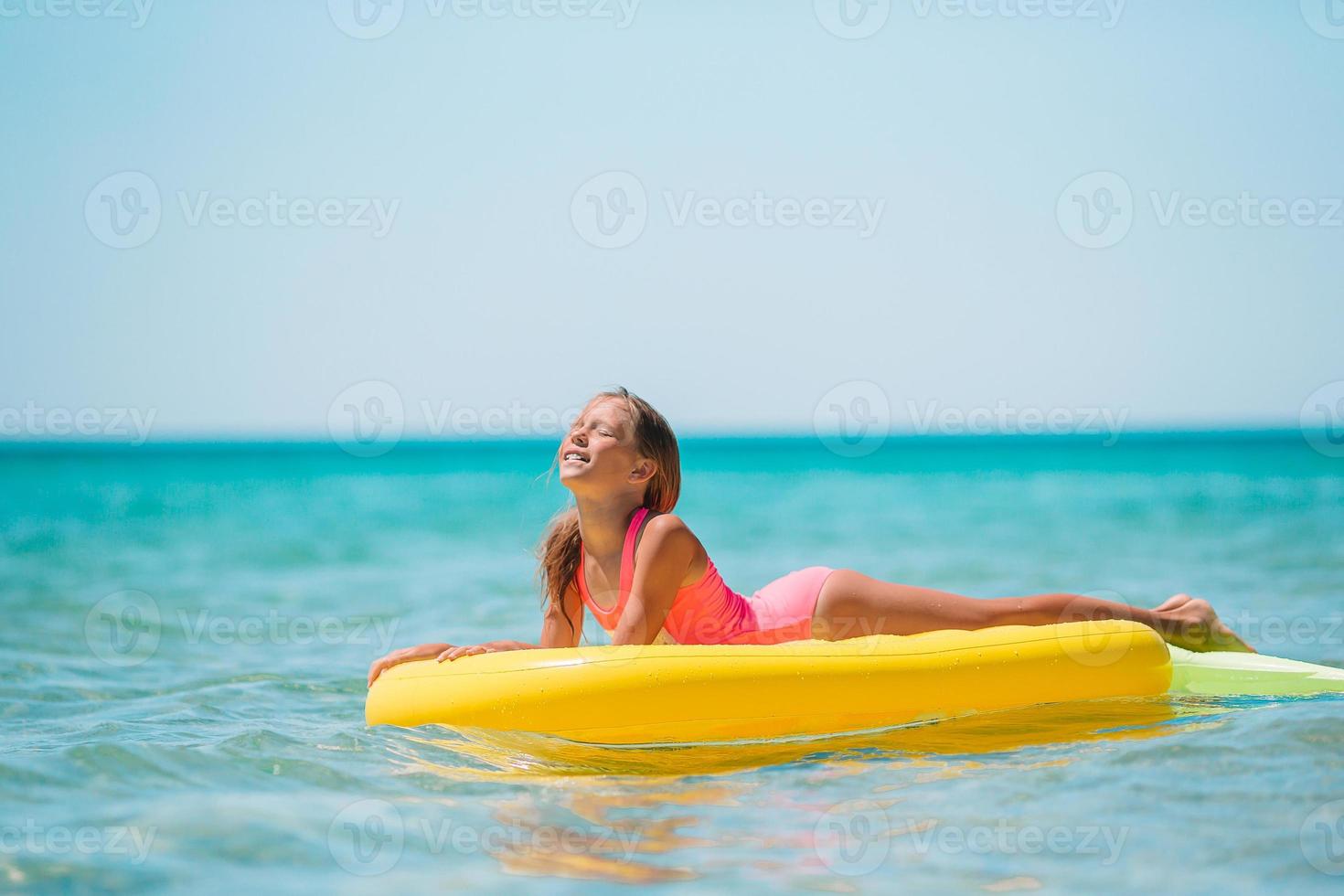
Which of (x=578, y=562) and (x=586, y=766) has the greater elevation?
(x=578, y=562)

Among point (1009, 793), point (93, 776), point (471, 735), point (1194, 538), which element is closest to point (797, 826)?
point (1009, 793)

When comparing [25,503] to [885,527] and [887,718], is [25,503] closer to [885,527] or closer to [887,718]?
[885,527]

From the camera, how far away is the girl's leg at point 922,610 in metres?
4.11

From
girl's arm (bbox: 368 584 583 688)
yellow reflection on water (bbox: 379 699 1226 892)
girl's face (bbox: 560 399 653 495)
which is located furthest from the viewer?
girl's face (bbox: 560 399 653 495)

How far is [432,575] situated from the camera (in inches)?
392

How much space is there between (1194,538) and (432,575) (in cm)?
694

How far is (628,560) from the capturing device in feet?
13.3

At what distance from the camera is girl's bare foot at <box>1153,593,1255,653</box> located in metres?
4.52
